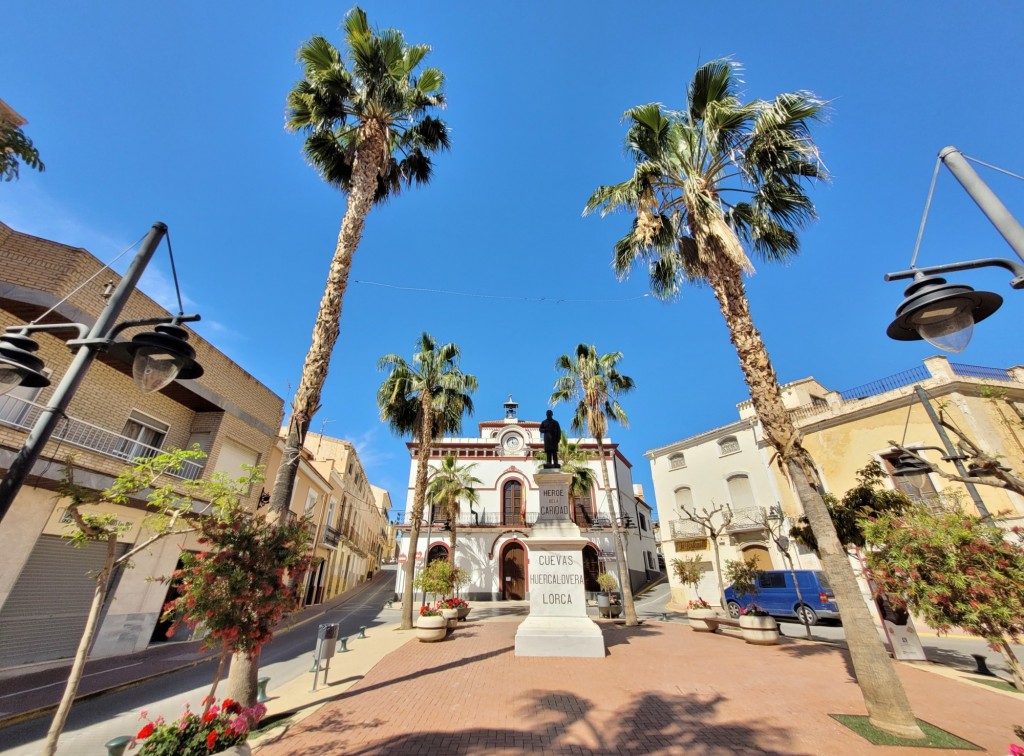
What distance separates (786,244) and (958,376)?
13.1 meters

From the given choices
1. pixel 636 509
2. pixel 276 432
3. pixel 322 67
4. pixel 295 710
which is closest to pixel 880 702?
pixel 295 710

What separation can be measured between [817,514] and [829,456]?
15.8 m

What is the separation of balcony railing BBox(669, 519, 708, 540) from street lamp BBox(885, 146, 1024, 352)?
22670 mm

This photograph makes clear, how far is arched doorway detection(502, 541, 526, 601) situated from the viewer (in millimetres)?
26359

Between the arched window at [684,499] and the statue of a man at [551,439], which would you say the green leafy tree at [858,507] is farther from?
the arched window at [684,499]

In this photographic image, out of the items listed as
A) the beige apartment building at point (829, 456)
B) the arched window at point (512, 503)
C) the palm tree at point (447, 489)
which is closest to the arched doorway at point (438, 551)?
the palm tree at point (447, 489)

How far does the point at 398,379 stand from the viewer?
17.2 m

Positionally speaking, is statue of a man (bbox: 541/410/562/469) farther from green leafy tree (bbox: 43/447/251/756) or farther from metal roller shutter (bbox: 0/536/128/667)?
Answer: metal roller shutter (bbox: 0/536/128/667)

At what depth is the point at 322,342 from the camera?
24.4ft

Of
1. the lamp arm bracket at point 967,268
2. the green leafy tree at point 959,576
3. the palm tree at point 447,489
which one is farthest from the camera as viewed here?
the palm tree at point 447,489

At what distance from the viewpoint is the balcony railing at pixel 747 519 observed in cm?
2078

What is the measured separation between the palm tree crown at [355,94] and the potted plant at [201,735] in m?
10.3

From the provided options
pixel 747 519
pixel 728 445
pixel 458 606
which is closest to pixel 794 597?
pixel 747 519

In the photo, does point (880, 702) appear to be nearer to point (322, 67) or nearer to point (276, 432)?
point (322, 67)
